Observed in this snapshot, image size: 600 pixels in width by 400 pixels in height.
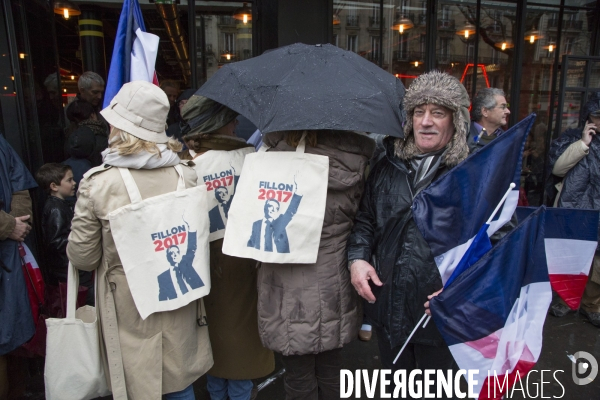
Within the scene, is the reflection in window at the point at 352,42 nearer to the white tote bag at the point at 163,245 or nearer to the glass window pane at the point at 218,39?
the glass window pane at the point at 218,39

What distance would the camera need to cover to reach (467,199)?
205cm

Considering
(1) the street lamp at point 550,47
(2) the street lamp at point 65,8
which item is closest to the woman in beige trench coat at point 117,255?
(2) the street lamp at point 65,8

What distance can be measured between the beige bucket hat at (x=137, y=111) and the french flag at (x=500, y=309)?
1.57 meters

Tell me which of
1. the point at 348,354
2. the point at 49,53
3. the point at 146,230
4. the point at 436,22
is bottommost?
the point at 348,354

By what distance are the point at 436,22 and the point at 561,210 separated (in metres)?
4.28

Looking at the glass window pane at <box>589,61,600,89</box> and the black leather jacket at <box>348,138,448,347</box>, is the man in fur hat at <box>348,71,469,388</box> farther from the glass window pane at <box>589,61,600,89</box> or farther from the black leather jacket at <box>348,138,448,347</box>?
the glass window pane at <box>589,61,600,89</box>

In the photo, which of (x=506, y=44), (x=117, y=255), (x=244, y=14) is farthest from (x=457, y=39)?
(x=117, y=255)

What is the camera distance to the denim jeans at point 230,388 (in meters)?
2.81

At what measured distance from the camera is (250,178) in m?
2.18

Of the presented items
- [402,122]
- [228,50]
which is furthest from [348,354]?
[228,50]

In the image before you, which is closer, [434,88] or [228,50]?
[434,88]

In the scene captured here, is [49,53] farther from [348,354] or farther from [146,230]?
[348,354]

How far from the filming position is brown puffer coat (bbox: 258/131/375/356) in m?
2.14

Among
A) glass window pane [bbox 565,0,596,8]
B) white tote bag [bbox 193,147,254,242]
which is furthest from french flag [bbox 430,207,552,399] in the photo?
glass window pane [bbox 565,0,596,8]
